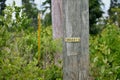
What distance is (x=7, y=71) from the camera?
9.52 ft

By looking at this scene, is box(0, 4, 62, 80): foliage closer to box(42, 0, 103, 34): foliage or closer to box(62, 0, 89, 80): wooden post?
box(62, 0, 89, 80): wooden post

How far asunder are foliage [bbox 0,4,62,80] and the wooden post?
0.51 m

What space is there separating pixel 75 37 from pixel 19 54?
898mm

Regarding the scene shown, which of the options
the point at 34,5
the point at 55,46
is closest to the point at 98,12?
the point at 34,5

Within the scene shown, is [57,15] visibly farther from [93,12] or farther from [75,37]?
[93,12]

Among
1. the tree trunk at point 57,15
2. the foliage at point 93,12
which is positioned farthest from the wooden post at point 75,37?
the foliage at point 93,12

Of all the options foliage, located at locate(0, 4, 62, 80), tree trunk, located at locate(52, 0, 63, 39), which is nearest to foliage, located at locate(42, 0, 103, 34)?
tree trunk, located at locate(52, 0, 63, 39)

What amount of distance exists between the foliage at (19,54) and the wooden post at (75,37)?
1.68 feet

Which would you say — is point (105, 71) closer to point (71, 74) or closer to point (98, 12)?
point (71, 74)

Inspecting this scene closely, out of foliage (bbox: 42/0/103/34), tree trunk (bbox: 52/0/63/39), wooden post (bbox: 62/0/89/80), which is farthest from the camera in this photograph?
foliage (bbox: 42/0/103/34)

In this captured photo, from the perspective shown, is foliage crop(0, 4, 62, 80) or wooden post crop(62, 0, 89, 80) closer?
wooden post crop(62, 0, 89, 80)

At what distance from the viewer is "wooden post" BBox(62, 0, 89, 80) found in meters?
2.44

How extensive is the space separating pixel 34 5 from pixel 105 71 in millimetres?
38629

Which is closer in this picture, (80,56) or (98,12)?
(80,56)
